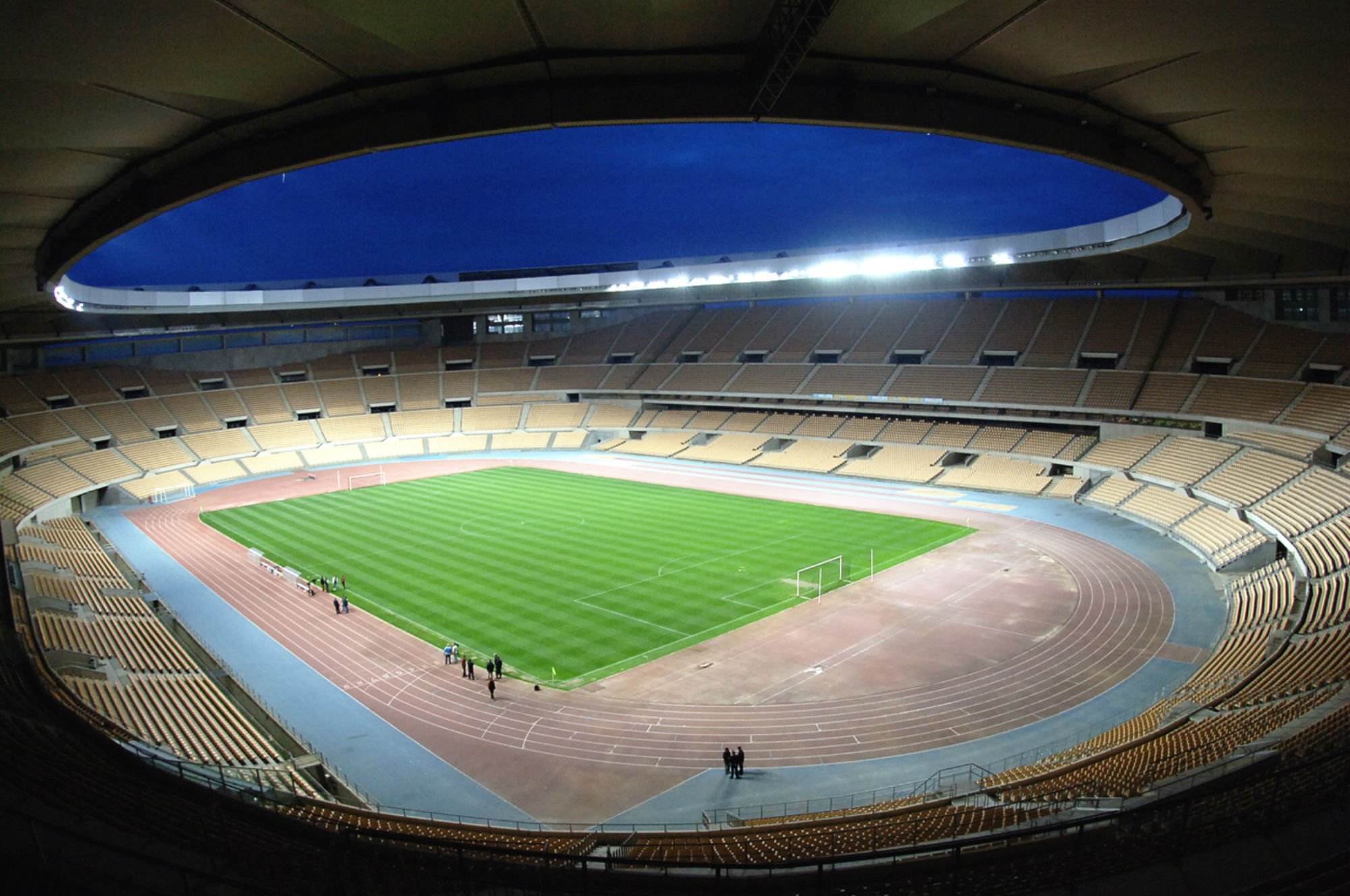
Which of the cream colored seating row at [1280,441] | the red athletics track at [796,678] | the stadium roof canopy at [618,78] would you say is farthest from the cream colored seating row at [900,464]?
the stadium roof canopy at [618,78]

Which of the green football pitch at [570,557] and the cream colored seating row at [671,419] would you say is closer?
the green football pitch at [570,557]

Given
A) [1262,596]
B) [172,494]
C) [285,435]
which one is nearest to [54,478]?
[172,494]

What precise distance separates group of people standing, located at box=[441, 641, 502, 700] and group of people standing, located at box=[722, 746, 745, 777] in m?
5.76

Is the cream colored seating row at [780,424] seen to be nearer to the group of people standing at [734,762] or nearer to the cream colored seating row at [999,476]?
the cream colored seating row at [999,476]

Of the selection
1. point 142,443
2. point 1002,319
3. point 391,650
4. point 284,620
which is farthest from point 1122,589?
point 142,443

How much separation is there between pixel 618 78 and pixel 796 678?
13.5 meters

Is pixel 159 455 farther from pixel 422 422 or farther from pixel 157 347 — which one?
pixel 422 422

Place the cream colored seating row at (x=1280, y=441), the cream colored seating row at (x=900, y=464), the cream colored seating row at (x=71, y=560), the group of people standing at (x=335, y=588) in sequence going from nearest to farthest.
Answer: the group of people standing at (x=335, y=588)
the cream colored seating row at (x=71, y=560)
the cream colored seating row at (x=1280, y=441)
the cream colored seating row at (x=900, y=464)

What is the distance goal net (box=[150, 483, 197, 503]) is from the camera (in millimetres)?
42406

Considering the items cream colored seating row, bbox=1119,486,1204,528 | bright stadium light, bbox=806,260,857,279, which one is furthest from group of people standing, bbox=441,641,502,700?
bright stadium light, bbox=806,260,857,279

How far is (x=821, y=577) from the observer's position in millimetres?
25547

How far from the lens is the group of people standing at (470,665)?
17.8m

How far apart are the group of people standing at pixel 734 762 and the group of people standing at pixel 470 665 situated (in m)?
5.76

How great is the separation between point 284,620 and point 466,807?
12799 mm
